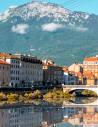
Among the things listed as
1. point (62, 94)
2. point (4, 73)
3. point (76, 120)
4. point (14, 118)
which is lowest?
point (76, 120)

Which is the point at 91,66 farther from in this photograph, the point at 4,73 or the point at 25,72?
the point at 4,73

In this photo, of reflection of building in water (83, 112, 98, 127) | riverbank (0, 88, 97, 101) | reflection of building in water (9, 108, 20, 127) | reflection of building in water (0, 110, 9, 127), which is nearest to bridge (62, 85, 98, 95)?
riverbank (0, 88, 97, 101)

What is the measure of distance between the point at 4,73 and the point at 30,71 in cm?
2273

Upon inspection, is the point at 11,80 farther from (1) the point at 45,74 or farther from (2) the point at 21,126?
(2) the point at 21,126

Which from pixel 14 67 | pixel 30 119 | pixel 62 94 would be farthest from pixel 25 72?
pixel 30 119

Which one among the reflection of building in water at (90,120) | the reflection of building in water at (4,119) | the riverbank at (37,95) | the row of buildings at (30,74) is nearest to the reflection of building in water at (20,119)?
the reflection of building in water at (4,119)

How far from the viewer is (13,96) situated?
298 feet

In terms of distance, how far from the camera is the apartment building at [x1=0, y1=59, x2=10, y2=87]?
Result: 330 feet

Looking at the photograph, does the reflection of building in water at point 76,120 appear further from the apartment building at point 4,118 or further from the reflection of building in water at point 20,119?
the apartment building at point 4,118

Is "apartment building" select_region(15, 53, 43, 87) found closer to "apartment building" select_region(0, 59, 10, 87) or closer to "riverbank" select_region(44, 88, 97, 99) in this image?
"apartment building" select_region(0, 59, 10, 87)

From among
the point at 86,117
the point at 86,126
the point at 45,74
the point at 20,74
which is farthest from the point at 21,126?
the point at 45,74

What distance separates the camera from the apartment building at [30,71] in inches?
4630

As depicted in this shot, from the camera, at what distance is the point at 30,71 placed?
12469 centimetres

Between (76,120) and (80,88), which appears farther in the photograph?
(80,88)
